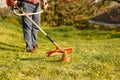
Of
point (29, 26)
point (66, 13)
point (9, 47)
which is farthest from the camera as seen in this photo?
point (66, 13)

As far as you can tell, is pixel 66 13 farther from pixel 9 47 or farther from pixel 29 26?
pixel 29 26

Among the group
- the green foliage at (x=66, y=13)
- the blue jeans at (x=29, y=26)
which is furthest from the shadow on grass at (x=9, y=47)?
the green foliage at (x=66, y=13)

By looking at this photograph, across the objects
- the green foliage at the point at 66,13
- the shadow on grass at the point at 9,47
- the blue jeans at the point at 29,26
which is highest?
the blue jeans at the point at 29,26

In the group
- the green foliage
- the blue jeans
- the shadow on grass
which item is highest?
the blue jeans

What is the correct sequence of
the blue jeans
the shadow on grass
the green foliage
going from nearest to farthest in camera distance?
the blue jeans → the shadow on grass → the green foliage

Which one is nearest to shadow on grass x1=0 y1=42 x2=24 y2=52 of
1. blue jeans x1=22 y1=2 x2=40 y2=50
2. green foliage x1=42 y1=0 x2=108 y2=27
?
blue jeans x1=22 y1=2 x2=40 y2=50

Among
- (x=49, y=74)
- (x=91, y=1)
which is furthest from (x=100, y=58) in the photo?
(x=91, y=1)

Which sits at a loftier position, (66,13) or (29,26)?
(29,26)

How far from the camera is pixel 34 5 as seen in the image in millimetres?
9719

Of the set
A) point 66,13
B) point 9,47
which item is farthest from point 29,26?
point 66,13

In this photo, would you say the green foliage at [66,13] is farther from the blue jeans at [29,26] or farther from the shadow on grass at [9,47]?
the blue jeans at [29,26]

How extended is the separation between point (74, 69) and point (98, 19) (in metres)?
36.5

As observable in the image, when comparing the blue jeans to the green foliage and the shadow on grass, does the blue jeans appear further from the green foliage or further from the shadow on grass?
the green foliage

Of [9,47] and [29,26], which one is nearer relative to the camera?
[29,26]
